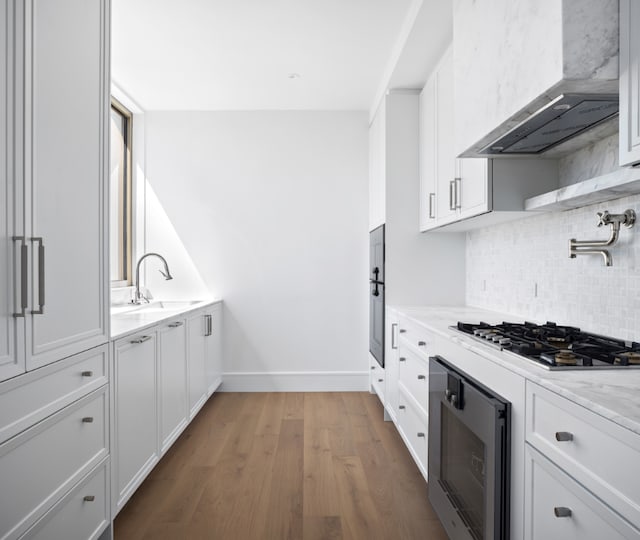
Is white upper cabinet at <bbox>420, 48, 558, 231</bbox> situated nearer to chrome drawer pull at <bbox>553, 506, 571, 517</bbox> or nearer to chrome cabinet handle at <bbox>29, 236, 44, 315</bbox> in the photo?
chrome drawer pull at <bbox>553, 506, 571, 517</bbox>

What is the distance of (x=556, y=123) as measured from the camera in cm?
165

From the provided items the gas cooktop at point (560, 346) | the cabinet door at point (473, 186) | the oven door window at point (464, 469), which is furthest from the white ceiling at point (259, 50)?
the oven door window at point (464, 469)

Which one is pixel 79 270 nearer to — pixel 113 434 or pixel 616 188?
pixel 113 434

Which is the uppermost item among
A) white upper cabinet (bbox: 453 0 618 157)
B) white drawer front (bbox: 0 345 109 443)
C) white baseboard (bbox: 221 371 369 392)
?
white upper cabinet (bbox: 453 0 618 157)

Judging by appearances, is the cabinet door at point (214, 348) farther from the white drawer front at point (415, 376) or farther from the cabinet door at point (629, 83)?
the cabinet door at point (629, 83)

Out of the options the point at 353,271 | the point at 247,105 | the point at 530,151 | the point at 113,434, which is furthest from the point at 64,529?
the point at 247,105

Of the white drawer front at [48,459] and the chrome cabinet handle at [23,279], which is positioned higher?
the chrome cabinet handle at [23,279]

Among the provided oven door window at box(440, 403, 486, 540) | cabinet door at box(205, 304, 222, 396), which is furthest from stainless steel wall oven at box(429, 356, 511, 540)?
cabinet door at box(205, 304, 222, 396)

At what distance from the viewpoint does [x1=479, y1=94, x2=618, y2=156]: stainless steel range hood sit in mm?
1416

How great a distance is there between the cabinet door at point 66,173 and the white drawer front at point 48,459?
8.4 inches

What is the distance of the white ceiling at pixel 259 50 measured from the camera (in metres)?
2.53

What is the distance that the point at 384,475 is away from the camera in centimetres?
248

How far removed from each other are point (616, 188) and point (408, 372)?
147 cm

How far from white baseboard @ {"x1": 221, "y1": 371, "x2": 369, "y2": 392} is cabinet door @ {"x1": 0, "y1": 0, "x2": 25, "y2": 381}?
2.94 metres
